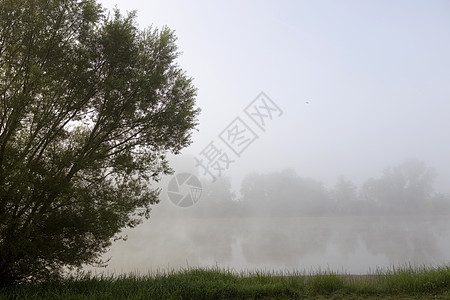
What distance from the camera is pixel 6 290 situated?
693cm

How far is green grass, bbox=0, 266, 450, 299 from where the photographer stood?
6.70 m

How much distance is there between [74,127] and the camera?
8.90 metres

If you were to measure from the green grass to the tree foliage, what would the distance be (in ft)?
2.70

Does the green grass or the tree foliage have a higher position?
the tree foliage

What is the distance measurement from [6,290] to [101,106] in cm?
547

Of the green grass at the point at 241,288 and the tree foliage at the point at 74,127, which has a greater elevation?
the tree foliage at the point at 74,127

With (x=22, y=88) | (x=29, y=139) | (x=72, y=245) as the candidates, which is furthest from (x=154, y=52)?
(x=72, y=245)

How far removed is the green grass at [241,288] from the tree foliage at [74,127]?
82 centimetres

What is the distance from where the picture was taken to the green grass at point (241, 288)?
6695 mm

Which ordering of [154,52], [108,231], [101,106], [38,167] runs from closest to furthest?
[38,167] < [108,231] < [101,106] < [154,52]

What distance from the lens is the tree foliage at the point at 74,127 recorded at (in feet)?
23.6

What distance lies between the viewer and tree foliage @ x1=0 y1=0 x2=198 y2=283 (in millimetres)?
7184

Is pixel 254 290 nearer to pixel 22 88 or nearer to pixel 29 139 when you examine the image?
pixel 29 139

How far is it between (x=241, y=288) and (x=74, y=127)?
23.4 ft
